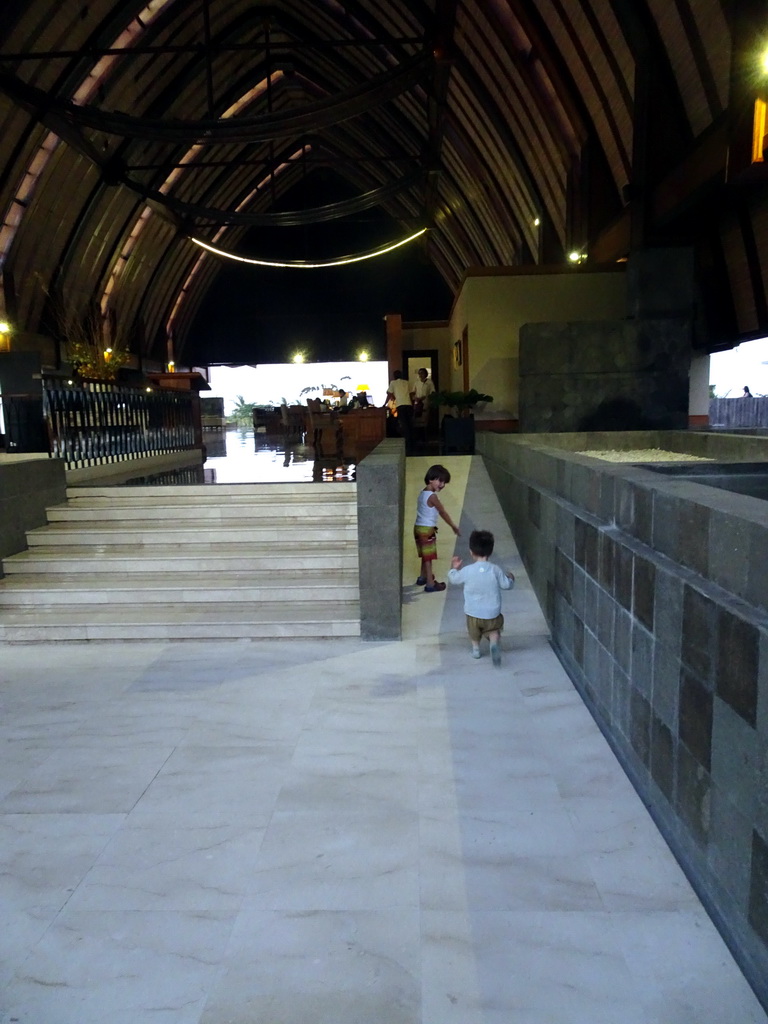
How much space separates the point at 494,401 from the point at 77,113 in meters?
9.36

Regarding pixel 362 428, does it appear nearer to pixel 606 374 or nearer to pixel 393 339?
pixel 606 374

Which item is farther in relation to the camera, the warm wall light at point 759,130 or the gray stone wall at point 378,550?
the warm wall light at point 759,130

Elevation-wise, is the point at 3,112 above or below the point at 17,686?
above

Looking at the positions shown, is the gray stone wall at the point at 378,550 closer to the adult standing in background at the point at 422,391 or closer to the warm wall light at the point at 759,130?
the warm wall light at the point at 759,130

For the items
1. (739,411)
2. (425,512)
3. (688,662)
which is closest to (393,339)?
(739,411)

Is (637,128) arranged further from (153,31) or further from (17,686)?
(153,31)

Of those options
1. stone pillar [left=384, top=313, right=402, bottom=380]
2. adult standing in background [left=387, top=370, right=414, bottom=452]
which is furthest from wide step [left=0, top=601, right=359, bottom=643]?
stone pillar [left=384, top=313, right=402, bottom=380]

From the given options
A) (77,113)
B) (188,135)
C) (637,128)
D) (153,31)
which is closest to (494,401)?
(637,128)

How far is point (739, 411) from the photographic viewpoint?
20766 millimetres

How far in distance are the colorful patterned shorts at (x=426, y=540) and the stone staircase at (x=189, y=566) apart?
1.96ft

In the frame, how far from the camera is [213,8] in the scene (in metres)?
21.7

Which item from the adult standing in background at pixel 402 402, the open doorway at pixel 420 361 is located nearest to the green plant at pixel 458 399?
the adult standing in background at pixel 402 402

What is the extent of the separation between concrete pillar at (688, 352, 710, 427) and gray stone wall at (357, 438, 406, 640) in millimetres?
16268

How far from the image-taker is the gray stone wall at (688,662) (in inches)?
80.3
